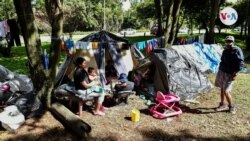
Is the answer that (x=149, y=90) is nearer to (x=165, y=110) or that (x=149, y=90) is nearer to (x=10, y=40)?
(x=165, y=110)

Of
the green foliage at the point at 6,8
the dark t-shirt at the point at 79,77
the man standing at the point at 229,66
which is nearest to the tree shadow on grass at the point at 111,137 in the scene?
the dark t-shirt at the point at 79,77

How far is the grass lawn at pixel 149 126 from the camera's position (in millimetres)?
5711

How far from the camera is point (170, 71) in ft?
26.4

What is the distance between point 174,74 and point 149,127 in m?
2.32

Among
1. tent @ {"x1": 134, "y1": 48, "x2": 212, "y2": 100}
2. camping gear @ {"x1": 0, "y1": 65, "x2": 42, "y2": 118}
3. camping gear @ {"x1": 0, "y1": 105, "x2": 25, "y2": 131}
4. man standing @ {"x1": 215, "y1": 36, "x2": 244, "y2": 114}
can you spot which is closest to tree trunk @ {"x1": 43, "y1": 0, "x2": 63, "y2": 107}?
camping gear @ {"x1": 0, "y1": 65, "x2": 42, "y2": 118}

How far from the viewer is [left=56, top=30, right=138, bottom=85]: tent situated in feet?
28.6

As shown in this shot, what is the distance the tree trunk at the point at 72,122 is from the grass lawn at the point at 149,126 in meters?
0.10

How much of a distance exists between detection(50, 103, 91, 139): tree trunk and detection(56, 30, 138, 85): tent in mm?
2123

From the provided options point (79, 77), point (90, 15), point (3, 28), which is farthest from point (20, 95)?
point (90, 15)

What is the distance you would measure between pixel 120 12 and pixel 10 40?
4451 cm

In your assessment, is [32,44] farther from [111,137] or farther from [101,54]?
[101,54]

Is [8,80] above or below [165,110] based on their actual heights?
above

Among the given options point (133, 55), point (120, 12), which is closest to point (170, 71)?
point (133, 55)

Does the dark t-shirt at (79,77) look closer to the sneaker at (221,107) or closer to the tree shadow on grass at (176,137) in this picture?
the tree shadow on grass at (176,137)
